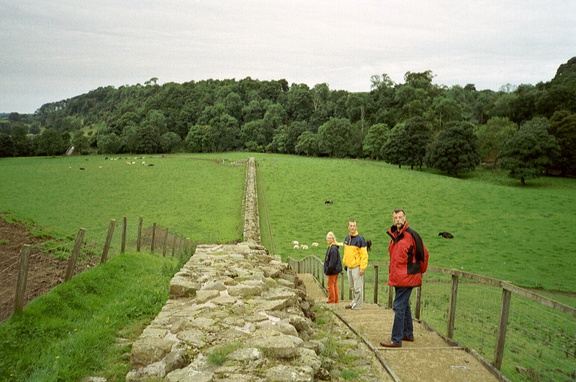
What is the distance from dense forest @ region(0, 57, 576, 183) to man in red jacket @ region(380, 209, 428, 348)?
52971 millimetres

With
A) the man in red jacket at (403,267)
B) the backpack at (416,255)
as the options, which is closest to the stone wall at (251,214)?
the man in red jacket at (403,267)

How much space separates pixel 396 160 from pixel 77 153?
8119 cm

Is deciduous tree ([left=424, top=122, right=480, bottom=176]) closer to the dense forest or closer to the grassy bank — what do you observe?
the dense forest

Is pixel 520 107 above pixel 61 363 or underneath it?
above

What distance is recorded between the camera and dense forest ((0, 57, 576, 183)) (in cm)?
5572

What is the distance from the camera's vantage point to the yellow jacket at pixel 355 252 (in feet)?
30.6

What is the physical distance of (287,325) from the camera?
567 cm

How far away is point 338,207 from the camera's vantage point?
121ft

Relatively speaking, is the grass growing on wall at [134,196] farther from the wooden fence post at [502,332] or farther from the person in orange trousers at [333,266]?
the wooden fence post at [502,332]

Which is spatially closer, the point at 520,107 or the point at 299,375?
the point at 299,375

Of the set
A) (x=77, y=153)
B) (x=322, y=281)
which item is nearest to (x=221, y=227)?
(x=322, y=281)

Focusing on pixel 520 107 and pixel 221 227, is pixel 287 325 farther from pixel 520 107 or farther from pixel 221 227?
pixel 520 107

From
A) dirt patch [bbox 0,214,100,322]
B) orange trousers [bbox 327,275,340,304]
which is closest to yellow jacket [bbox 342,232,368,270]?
orange trousers [bbox 327,275,340,304]

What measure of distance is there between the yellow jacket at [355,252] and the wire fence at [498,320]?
162 centimetres
